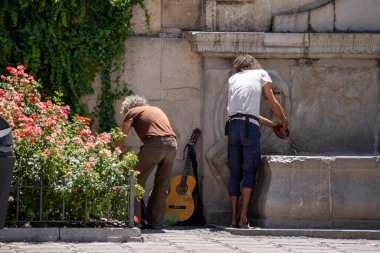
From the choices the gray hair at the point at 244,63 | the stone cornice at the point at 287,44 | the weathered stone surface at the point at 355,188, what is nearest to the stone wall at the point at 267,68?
the stone cornice at the point at 287,44

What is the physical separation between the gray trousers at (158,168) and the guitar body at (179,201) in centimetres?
44

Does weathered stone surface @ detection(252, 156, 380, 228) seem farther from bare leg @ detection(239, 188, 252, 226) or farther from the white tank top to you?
the white tank top

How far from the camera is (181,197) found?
12.5 m

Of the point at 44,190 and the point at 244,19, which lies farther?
the point at 244,19

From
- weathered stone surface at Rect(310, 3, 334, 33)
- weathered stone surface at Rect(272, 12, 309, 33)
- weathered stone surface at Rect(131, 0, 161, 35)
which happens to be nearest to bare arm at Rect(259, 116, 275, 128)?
weathered stone surface at Rect(272, 12, 309, 33)

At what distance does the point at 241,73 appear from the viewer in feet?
39.4

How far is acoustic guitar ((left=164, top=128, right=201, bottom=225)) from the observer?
40.8 feet

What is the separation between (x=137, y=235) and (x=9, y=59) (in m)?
3.02

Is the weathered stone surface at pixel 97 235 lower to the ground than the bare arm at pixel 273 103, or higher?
lower

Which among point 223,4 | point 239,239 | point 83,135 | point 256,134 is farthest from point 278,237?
point 223,4

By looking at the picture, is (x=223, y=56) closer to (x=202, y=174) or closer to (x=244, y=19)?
(x=244, y=19)

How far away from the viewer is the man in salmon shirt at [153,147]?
11.9 metres

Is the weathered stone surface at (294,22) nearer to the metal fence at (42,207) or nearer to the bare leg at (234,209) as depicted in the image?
the bare leg at (234,209)

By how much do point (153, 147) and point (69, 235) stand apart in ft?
6.96
